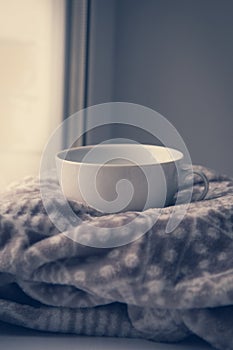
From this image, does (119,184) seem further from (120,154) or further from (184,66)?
(184,66)

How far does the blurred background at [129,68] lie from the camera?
852 mm

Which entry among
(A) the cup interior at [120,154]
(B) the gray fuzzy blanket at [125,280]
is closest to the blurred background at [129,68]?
(A) the cup interior at [120,154]

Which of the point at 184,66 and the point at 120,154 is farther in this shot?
the point at 184,66

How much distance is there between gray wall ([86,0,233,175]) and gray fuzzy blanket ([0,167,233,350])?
45cm

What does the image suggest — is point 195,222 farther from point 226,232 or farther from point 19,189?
point 19,189

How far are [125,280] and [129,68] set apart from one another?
0.56 m

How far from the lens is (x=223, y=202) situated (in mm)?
572

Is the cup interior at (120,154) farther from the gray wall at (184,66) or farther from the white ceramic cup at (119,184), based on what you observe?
the gray wall at (184,66)

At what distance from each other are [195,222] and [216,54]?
0.49m

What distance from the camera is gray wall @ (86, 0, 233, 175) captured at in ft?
3.09

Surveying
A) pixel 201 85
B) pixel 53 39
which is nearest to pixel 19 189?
pixel 53 39

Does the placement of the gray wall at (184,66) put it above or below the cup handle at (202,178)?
above

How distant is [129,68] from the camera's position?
0.99 m

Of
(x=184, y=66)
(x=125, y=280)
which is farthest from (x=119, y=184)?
(x=184, y=66)
